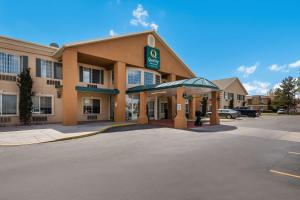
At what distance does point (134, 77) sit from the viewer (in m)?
21.9

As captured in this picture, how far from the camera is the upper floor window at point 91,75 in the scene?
67.0ft

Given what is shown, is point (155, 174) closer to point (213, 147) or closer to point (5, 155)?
point (213, 147)

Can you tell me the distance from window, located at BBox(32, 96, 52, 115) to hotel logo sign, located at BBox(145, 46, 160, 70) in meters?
11.4

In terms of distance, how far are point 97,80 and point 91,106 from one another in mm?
3148

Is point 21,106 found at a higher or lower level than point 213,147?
higher

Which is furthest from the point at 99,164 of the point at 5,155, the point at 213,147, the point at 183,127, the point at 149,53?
the point at 149,53

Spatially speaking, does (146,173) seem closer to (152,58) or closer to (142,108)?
(142,108)

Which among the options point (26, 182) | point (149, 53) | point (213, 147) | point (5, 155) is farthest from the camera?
point (149, 53)

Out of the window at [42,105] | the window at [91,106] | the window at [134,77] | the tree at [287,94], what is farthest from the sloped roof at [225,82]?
the window at [42,105]

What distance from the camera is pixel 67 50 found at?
16.5m

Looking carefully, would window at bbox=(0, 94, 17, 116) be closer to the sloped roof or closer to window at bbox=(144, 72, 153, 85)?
window at bbox=(144, 72, 153, 85)

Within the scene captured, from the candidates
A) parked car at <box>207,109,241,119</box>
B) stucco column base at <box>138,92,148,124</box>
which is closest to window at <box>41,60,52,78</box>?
stucco column base at <box>138,92,148,124</box>

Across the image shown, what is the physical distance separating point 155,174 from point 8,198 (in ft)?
11.1

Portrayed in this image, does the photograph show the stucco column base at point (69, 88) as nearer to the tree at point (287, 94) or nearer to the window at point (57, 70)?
the window at point (57, 70)
